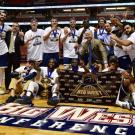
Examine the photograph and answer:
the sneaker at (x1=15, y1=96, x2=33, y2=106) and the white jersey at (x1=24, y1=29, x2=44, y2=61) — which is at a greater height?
the white jersey at (x1=24, y1=29, x2=44, y2=61)

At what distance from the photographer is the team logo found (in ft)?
15.0

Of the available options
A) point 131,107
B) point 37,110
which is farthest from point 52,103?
point 131,107

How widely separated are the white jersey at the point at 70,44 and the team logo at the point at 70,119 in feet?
6.39

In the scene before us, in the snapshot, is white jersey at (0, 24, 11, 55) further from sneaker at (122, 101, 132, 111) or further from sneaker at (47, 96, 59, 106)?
sneaker at (122, 101, 132, 111)

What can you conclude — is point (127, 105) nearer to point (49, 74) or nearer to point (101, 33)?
point (49, 74)

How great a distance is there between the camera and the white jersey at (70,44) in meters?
7.58

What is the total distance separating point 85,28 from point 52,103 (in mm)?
1890

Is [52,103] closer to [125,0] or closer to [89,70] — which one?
[89,70]

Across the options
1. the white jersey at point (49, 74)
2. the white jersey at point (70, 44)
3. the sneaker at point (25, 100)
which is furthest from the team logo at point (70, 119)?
the white jersey at point (70, 44)

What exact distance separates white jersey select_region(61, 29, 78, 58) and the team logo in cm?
195

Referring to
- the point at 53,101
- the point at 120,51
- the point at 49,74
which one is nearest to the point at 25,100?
the point at 53,101

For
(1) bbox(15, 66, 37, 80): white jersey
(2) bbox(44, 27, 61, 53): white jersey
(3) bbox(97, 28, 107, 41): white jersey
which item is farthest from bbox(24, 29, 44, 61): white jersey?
(3) bbox(97, 28, 107, 41): white jersey

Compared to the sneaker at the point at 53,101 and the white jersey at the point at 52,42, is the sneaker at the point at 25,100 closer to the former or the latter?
the sneaker at the point at 53,101

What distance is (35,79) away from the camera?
6914mm
